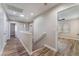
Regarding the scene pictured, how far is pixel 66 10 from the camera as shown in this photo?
141 centimetres

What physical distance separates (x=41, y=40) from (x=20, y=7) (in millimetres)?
720

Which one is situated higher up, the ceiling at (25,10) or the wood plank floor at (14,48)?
the ceiling at (25,10)

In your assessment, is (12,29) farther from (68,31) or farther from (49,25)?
(68,31)

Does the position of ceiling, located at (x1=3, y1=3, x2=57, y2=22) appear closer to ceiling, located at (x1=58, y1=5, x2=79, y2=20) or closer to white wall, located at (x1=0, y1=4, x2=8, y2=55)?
white wall, located at (x1=0, y1=4, x2=8, y2=55)

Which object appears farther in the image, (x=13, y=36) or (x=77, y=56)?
(x=13, y=36)

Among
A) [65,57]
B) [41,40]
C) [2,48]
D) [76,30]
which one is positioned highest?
[76,30]

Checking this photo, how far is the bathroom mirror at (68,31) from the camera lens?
1.37 m

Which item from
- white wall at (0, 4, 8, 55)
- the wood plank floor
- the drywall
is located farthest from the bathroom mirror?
white wall at (0, 4, 8, 55)

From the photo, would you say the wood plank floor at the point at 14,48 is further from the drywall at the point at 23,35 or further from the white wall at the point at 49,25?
the white wall at the point at 49,25

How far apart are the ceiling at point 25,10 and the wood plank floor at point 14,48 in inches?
16.5

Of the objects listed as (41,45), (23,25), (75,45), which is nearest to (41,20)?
(23,25)

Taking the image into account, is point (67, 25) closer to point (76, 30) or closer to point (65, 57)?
point (76, 30)

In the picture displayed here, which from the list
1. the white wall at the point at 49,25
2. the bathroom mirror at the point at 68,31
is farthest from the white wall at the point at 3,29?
the bathroom mirror at the point at 68,31

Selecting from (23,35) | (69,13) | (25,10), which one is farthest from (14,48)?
(69,13)
